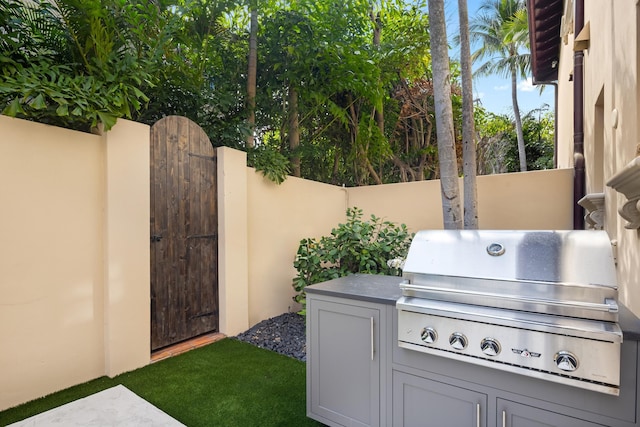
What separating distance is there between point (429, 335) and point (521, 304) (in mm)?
489

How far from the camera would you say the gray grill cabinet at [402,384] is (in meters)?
1.47

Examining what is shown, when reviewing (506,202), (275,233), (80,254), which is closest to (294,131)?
(275,233)

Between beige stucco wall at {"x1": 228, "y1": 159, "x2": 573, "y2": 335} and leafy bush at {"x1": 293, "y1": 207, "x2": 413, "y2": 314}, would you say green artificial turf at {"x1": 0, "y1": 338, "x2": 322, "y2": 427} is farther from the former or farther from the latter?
leafy bush at {"x1": 293, "y1": 207, "x2": 413, "y2": 314}

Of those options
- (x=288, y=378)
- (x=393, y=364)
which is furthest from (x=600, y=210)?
(x=288, y=378)

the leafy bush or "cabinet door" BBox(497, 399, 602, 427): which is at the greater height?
the leafy bush

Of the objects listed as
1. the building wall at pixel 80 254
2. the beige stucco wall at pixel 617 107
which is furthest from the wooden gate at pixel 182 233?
the beige stucco wall at pixel 617 107

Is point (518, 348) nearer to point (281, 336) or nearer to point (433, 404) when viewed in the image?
point (433, 404)

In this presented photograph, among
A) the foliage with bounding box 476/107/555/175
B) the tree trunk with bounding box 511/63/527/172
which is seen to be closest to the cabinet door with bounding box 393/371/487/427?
the foliage with bounding box 476/107/555/175

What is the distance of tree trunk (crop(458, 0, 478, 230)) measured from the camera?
14.8ft

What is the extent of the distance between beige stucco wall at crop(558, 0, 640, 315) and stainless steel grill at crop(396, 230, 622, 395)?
1040mm

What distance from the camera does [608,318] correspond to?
4.72ft

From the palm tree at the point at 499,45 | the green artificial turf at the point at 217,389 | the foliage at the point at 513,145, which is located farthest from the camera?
the palm tree at the point at 499,45

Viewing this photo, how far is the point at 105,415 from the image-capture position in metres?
1.78

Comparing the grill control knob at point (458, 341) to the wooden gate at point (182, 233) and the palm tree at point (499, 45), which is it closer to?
the wooden gate at point (182, 233)
